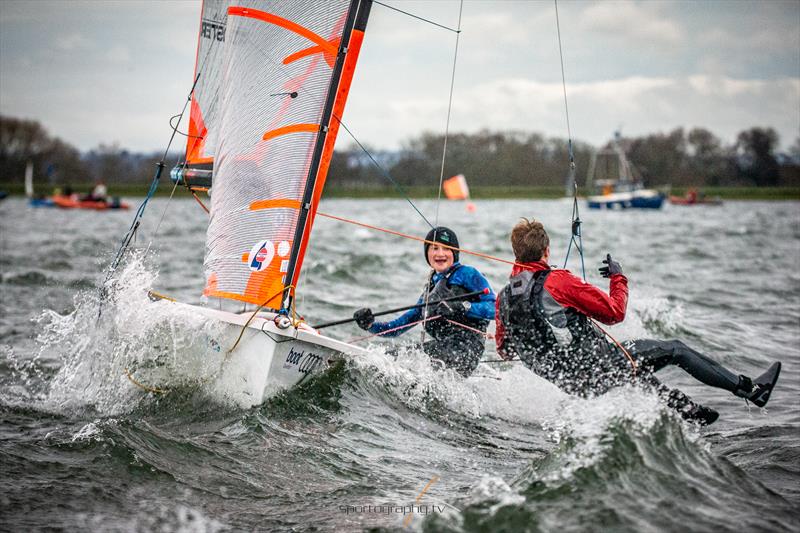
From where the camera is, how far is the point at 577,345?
457cm

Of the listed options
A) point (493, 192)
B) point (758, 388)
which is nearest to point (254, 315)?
point (758, 388)

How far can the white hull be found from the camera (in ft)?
16.6

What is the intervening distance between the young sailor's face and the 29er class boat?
0.89m

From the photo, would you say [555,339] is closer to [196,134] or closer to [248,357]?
[248,357]

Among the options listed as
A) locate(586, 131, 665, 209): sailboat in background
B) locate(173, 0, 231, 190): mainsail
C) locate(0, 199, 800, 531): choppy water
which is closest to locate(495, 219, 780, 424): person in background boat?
locate(0, 199, 800, 531): choppy water

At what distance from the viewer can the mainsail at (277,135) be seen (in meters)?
5.36

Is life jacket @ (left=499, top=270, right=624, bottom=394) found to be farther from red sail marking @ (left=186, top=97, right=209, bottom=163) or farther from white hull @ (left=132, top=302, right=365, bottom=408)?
red sail marking @ (left=186, top=97, right=209, bottom=163)

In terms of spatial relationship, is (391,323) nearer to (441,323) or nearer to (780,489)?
(441,323)

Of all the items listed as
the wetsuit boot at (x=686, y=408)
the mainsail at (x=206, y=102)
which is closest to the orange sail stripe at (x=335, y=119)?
the mainsail at (x=206, y=102)

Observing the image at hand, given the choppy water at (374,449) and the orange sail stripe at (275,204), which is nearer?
the choppy water at (374,449)

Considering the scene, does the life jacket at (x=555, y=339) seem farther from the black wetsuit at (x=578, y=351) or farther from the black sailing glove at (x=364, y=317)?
the black sailing glove at (x=364, y=317)

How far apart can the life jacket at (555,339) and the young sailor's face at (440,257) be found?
1166mm

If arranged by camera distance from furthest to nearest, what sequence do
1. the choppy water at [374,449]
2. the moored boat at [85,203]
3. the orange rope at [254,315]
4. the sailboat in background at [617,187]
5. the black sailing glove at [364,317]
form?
the sailboat in background at [617,187] < the moored boat at [85,203] < the black sailing glove at [364,317] < the orange rope at [254,315] < the choppy water at [374,449]

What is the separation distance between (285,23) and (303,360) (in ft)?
8.09
